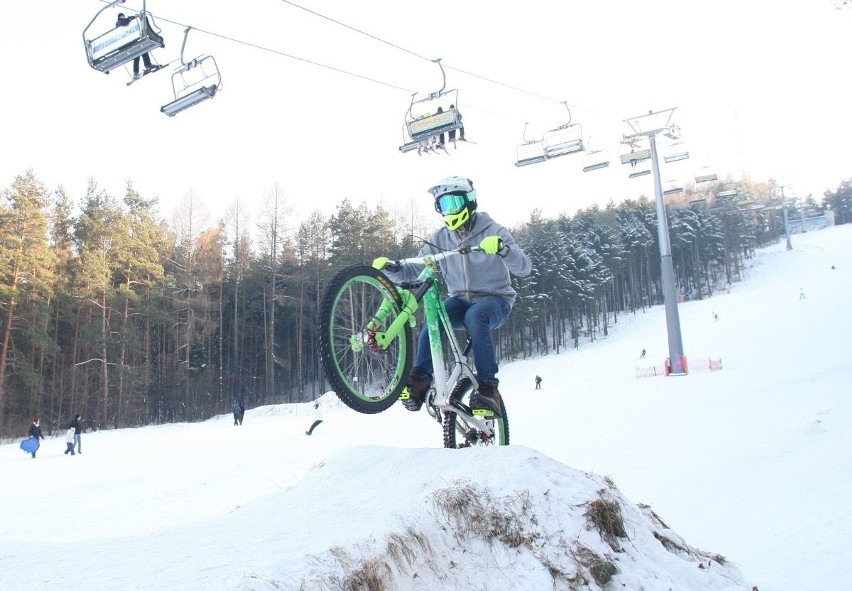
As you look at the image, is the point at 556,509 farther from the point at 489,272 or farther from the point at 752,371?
the point at 752,371

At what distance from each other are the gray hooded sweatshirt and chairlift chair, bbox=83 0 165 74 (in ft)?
14.3

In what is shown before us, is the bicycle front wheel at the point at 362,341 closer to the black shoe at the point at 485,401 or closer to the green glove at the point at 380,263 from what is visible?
the green glove at the point at 380,263

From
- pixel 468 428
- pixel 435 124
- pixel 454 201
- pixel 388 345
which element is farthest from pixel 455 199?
pixel 435 124

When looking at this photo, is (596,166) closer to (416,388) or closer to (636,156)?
(636,156)

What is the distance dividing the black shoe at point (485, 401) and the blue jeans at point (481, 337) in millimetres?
59

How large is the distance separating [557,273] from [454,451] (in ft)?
172

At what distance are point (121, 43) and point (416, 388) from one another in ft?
17.9

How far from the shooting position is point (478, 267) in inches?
195

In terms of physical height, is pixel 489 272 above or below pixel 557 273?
below

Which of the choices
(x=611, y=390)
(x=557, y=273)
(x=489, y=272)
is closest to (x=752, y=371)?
(x=611, y=390)

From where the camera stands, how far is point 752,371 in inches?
877

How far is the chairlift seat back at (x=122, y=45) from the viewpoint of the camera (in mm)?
6820

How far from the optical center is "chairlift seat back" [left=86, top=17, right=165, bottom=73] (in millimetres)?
6820

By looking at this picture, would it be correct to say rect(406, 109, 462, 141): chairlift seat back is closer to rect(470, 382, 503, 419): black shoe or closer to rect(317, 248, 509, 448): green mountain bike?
rect(317, 248, 509, 448): green mountain bike
